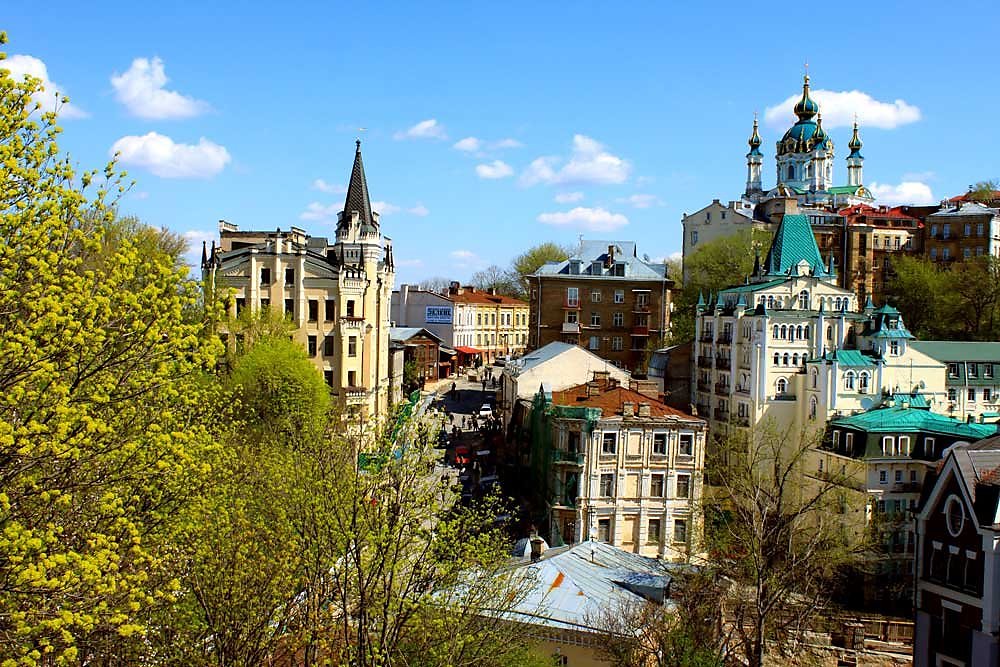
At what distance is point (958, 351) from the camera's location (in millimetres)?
54031

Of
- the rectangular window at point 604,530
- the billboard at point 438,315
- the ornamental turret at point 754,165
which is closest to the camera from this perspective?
the rectangular window at point 604,530

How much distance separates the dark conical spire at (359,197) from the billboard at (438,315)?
140ft

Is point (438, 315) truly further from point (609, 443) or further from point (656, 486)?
point (656, 486)

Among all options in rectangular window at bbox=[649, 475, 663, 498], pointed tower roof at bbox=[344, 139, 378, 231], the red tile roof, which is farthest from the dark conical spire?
rectangular window at bbox=[649, 475, 663, 498]

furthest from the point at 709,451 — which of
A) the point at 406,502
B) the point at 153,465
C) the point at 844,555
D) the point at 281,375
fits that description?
the point at 153,465

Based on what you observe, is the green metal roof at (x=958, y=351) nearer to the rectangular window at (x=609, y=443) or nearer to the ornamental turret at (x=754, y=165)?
the rectangular window at (x=609, y=443)

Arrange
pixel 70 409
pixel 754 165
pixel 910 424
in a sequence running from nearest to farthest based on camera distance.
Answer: pixel 70 409 → pixel 910 424 → pixel 754 165

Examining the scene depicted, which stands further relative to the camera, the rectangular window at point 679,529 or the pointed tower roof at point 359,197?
the pointed tower roof at point 359,197

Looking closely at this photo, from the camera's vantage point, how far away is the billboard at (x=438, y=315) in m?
95.5

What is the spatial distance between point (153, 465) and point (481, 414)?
49.5 metres

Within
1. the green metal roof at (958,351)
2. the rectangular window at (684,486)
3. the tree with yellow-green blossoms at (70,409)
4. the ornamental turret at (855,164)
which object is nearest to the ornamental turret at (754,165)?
the ornamental turret at (855,164)

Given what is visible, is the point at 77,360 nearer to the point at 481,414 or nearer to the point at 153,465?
the point at 153,465

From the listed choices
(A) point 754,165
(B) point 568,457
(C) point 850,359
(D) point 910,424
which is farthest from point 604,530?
(A) point 754,165

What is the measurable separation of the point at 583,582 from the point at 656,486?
12.8 metres
